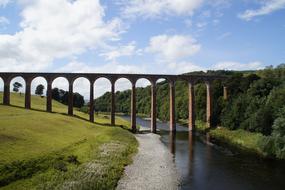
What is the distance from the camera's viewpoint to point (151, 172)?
3619 centimetres

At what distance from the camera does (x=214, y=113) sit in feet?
259

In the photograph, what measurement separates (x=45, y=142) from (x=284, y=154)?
97.2 feet

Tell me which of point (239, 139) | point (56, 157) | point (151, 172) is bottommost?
point (151, 172)

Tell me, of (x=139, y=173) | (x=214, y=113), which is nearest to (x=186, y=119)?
(x=214, y=113)

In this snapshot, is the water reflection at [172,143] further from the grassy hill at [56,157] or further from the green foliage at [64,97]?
the green foliage at [64,97]

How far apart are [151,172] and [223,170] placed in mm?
8732

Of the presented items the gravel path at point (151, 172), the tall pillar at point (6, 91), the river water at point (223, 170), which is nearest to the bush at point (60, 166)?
the gravel path at point (151, 172)

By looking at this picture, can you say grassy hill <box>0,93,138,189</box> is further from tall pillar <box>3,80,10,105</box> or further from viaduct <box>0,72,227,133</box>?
tall pillar <box>3,80,10,105</box>

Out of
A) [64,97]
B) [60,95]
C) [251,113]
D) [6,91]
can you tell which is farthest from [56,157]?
[60,95]

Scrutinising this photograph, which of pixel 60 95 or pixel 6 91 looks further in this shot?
pixel 60 95

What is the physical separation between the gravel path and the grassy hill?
1142 millimetres

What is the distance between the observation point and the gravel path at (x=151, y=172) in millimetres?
30737

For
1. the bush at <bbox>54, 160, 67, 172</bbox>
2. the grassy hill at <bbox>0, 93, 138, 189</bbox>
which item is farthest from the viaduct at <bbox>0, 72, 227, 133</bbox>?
the bush at <bbox>54, 160, 67, 172</bbox>

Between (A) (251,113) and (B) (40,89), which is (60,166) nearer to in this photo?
(A) (251,113)
